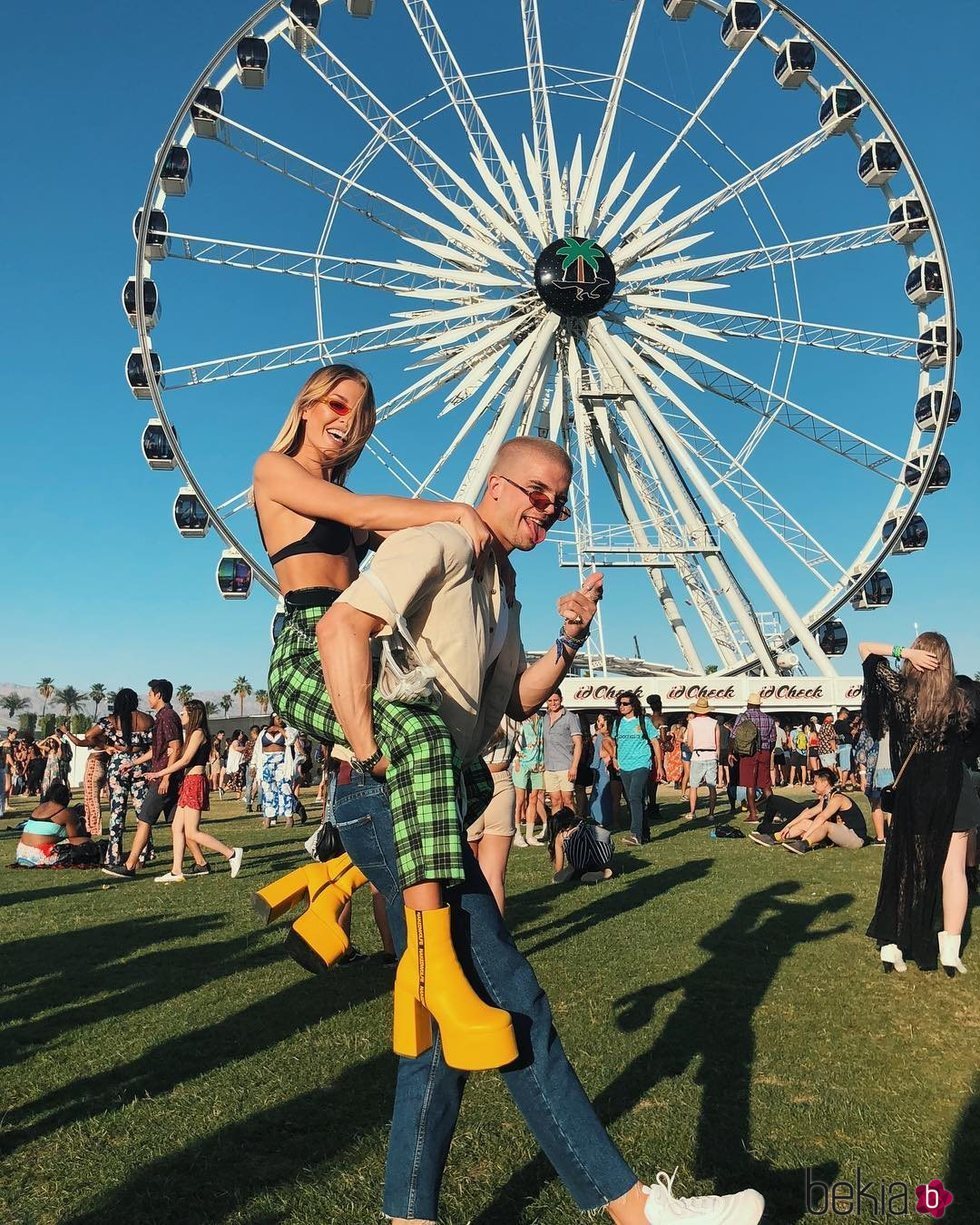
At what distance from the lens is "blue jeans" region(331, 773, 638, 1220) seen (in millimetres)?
1999

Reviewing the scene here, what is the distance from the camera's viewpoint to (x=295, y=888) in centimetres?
A: 265

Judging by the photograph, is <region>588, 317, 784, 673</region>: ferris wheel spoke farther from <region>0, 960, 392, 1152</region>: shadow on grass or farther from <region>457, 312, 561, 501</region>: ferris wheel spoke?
<region>0, 960, 392, 1152</region>: shadow on grass

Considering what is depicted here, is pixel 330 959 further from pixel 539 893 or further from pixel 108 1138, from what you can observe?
pixel 539 893

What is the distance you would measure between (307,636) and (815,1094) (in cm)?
264

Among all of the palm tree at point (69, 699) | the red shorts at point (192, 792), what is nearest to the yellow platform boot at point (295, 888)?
the red shorts at point (192, 792)

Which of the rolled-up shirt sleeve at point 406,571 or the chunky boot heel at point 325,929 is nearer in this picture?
the rolled-up shirt sleeve at point 406,571

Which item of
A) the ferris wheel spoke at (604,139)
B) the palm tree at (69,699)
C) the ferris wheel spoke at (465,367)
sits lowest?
the palm tree at (69,699)

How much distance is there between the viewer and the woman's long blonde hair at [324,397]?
2.71 m

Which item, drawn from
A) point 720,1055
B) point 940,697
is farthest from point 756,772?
point 720,1055

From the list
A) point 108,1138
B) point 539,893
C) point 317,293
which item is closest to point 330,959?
point 108,1138

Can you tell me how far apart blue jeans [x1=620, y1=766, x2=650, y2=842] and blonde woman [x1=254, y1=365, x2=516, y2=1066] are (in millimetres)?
9994

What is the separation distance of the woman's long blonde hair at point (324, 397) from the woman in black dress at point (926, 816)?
4.00 meters

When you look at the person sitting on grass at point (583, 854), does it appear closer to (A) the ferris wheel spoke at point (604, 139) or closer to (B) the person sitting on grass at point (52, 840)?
(B) the person sitting on grass at point (52, 840)

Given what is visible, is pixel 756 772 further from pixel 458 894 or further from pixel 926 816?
pixel 458 894
